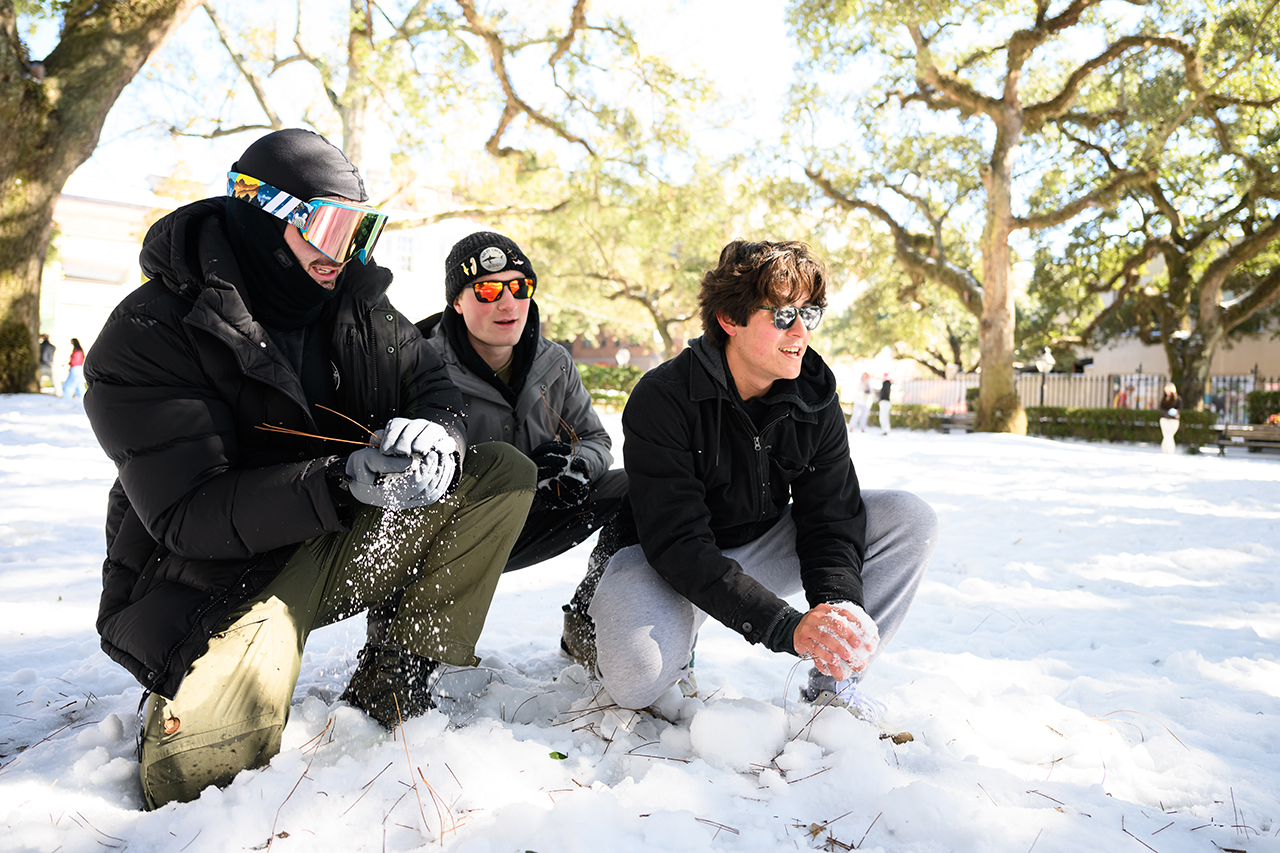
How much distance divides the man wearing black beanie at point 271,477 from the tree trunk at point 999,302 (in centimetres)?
1510

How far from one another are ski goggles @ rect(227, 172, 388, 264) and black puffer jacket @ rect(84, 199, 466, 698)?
0.27 feet

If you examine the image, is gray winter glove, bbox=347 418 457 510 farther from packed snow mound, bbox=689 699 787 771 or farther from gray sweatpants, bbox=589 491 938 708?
packed snow mound, bbox=689 699 787 771

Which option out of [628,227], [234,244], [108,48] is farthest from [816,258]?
[628,227]

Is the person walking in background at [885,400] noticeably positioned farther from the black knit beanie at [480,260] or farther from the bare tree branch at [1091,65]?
the black knit beanie at [480,260]

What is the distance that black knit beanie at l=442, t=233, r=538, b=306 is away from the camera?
2734mm

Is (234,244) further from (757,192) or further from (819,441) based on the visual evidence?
(757,192)

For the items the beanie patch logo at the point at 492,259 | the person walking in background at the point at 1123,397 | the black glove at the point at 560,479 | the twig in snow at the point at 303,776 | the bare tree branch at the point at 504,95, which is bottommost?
the twig in snow at the point at 303,776

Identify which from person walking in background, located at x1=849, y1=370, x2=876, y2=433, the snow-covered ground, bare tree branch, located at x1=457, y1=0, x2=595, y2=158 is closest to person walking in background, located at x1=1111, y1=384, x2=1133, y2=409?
person walking in background, located at x1=849, y1=370, x2=876, y2=433

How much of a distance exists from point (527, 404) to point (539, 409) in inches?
2.5

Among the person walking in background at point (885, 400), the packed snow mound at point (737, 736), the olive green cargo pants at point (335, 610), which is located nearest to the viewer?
the olive green cargo pants at point (335, 610)

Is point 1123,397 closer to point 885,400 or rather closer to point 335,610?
point 885,400

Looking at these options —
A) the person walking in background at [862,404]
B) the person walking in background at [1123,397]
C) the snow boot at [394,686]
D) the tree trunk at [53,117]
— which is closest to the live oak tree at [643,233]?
the person walking in background at [862,404]

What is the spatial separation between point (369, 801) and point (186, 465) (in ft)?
2.64

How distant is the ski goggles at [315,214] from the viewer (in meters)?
1.93
